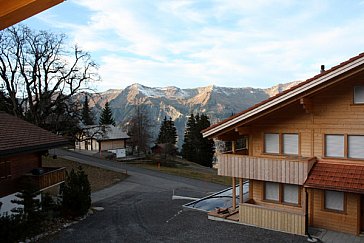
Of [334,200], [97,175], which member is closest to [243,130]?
[334,200]

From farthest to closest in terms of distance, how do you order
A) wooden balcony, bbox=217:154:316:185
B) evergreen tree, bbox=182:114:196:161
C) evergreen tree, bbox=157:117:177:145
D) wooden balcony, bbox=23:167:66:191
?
evergreen tree, bbox=157:117:177:145 → evergreen tree, bbox=182:114:196:161 → wooden balcony, bbox=23:167:66:191 → wooden balcony, bbox=217:154:316:185

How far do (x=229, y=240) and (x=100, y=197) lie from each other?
1304 centimetres

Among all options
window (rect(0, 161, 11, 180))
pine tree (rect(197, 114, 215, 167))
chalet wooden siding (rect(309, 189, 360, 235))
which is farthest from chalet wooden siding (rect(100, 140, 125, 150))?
chalet wooden siding (rect(309, 189, 360, 235))

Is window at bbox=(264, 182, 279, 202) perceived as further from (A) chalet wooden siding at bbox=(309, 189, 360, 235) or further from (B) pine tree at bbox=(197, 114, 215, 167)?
(B) pine tree at bbox=(197, 114, 215, 167)

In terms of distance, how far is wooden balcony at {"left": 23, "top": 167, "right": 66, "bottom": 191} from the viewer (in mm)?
18562

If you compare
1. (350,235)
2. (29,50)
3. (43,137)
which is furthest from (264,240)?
(29,50)

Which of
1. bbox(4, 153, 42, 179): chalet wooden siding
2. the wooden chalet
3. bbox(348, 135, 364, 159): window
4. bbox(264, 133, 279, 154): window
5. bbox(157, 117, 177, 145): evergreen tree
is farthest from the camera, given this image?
bbox(157, 117, 177, 145): evergreen tree

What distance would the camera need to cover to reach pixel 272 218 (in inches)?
634

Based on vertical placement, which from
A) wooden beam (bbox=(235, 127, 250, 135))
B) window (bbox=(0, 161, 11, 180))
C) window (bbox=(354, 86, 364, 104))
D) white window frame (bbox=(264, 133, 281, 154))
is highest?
window (bbox=(354, 86, 364, 104))

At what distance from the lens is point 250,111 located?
16.8 m

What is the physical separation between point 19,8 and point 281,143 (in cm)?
1636

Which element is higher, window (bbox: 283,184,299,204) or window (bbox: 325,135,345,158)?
window (bbox: 325,135,345,158)

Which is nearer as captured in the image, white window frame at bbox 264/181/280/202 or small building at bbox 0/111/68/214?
small building at bbox 0/111/68/214

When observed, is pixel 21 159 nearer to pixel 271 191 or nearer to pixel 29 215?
pixel 29 215
